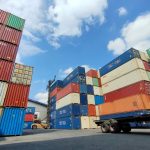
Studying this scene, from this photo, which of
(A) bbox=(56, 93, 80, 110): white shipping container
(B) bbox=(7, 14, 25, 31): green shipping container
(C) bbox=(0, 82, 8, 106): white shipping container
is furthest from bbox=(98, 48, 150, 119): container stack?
(B) bbox=(7, 14, 25, 31): green shipping container

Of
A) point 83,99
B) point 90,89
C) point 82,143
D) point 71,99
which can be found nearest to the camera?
point 82,143

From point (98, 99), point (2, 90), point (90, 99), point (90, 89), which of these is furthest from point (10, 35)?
point (98, 99)

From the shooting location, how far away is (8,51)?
60.7ft

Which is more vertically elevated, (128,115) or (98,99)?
(98,99)

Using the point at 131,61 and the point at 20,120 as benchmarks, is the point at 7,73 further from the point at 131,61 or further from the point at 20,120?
the point at 131,61

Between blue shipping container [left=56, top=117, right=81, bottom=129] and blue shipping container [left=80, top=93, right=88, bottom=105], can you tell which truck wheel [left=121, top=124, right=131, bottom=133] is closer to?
blue shipping container [left=56, top=117, right=81, bottom=129]

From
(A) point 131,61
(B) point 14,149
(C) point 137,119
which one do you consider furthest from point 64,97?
(B) point 14,149

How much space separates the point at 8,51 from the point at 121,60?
18.8 metres

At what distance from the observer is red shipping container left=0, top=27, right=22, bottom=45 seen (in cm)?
1903

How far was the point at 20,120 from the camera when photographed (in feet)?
56.4

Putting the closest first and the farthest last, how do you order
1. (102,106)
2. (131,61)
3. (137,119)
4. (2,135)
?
(137,119), (2,135), (102,106), (131,61)

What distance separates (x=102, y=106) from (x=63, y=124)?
768 inches

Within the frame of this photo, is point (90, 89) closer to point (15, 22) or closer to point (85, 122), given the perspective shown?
point (85, 122)

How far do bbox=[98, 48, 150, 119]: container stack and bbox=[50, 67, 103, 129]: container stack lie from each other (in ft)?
12.4
